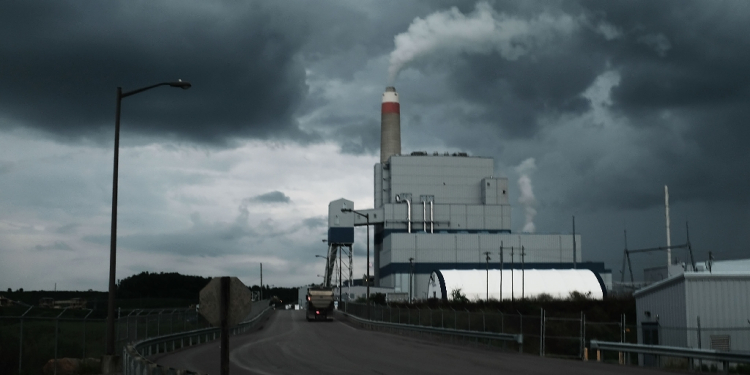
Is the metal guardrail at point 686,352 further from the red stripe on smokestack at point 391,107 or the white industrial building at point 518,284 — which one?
the red stripe on smokestack at point 391,107

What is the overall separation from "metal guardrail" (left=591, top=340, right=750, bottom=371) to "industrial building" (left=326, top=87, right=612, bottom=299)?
90.4 m

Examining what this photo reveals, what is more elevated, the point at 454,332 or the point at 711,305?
the point at 711,305

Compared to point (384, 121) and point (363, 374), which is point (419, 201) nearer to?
point (384, 121)

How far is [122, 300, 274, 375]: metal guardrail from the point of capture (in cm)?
1228

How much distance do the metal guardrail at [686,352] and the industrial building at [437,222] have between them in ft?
296

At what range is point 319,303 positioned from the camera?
72.7 metres

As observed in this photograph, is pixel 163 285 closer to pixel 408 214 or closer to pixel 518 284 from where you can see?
pixel 408 214

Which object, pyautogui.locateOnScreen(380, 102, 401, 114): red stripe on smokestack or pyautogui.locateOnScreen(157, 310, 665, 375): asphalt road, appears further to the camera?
pyautogui.locateOnScreen(380, 102, 401, 114): red stripe on smokestack

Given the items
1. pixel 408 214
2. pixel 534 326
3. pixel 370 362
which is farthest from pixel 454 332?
pixel 408 214

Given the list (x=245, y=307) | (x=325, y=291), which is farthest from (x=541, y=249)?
(x=245, y=307)

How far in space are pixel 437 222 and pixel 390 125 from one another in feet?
58.9

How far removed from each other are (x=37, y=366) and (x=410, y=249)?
9610cm

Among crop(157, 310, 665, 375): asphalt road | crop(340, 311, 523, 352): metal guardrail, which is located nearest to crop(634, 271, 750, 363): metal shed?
crop(340, 311, 523, 352): metal guardrail

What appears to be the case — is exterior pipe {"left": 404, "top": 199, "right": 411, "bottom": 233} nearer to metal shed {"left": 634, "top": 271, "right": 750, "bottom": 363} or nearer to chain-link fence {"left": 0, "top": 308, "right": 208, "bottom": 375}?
chain-link fence {"left": 0, "top": 308, "right": 208, "bottom": 375}
